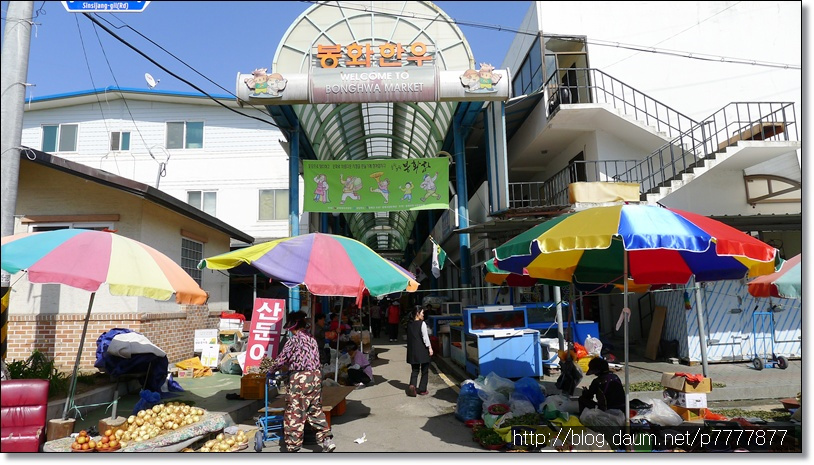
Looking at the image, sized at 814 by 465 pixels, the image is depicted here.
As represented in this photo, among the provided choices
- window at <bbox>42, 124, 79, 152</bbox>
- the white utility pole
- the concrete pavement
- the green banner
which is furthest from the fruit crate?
window at <bbox>42, 124, 79, 152</bbox>

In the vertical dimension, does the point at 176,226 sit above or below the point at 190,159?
below

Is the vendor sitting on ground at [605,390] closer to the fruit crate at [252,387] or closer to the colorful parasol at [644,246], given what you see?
the colorful parasol at [644,246]

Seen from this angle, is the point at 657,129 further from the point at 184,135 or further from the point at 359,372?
the point at 184,135

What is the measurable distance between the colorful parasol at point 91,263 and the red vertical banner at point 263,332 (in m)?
3.71

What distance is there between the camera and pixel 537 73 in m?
17.5

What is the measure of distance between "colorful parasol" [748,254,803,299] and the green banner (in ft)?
28.3

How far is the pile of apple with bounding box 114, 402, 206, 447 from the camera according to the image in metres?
6.30

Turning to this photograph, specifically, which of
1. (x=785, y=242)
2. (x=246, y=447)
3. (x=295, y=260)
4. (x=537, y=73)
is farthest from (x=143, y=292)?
(x=785, y=242)

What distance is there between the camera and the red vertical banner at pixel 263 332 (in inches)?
381

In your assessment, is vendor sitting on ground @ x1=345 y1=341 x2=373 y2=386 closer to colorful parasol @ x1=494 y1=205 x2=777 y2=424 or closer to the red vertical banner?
the red vertical banner

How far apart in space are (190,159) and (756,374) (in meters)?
21.9

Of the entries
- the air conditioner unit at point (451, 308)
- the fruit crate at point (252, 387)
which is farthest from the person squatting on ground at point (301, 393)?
the air conditioner unit at point (451, 308)

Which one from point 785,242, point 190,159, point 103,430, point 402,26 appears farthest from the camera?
point 190,159

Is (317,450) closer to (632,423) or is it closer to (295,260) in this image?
(295,260)
